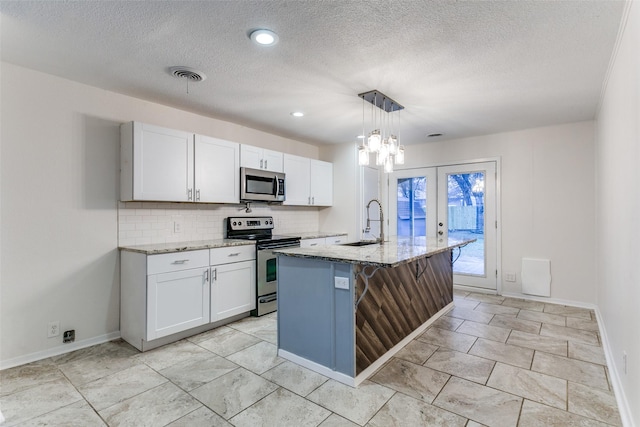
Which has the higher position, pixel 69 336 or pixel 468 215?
pixel 468 215

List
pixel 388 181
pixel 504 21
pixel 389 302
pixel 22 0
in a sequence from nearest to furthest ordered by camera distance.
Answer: pixel 22 0 < pixel 504 21 < pixel 389 302 < pixel 388 181

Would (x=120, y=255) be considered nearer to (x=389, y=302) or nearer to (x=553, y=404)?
(x=389, y=302)

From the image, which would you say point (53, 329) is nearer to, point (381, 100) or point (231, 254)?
point (231, 254)

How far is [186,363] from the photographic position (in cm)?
266

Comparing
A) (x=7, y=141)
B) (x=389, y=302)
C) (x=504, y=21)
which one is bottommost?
(x=389, y=302)

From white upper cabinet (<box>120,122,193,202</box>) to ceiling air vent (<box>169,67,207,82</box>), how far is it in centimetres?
68

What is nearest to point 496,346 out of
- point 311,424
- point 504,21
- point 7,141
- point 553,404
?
point 553,404

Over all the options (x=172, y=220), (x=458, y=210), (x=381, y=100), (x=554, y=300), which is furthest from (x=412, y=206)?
(x=172, y=220)

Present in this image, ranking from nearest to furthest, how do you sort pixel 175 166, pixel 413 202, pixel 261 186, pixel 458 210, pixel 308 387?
pixel 308 387
pixel 175 166
pixel 261 186
pixel 458 210
pixel 413 202

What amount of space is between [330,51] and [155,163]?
1984 mm

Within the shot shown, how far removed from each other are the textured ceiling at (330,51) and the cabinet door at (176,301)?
1.76 metres

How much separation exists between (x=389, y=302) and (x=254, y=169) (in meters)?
2.37

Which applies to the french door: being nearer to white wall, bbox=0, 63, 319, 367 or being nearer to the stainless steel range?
the stainless steel range

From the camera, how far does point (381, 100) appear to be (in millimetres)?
3277
